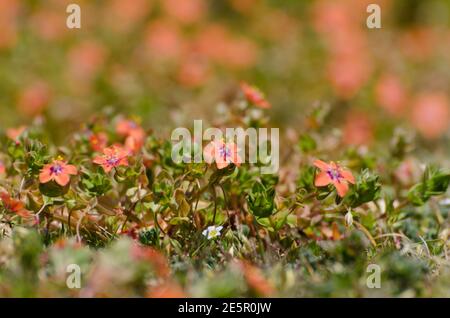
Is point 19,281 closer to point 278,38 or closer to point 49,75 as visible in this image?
point 49,75

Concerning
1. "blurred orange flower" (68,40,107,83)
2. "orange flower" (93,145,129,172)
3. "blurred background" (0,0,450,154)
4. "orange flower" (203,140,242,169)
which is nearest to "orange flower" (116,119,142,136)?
"orange flower" (93,145,129,172)

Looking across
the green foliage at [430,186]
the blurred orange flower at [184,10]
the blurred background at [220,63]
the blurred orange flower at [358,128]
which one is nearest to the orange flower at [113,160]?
the green foliage at [430,186]

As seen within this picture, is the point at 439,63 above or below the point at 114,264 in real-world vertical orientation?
above

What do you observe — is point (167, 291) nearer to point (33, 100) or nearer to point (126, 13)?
point (33, 100)

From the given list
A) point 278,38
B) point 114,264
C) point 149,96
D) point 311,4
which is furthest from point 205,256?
point 311,4

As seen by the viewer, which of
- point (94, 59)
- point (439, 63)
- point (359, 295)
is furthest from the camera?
point (439, 63)

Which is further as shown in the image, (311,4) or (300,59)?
(311,4)

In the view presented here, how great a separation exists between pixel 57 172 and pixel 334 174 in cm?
66

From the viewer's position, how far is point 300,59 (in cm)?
421

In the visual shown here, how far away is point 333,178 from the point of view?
1.68 meters

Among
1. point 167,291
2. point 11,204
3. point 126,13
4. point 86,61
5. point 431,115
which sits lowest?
point 167,291

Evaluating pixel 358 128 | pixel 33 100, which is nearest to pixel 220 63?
pixel 358 128

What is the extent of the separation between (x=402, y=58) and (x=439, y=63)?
0.22 metres

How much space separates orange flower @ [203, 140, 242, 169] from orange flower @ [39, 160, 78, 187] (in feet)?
1.07
